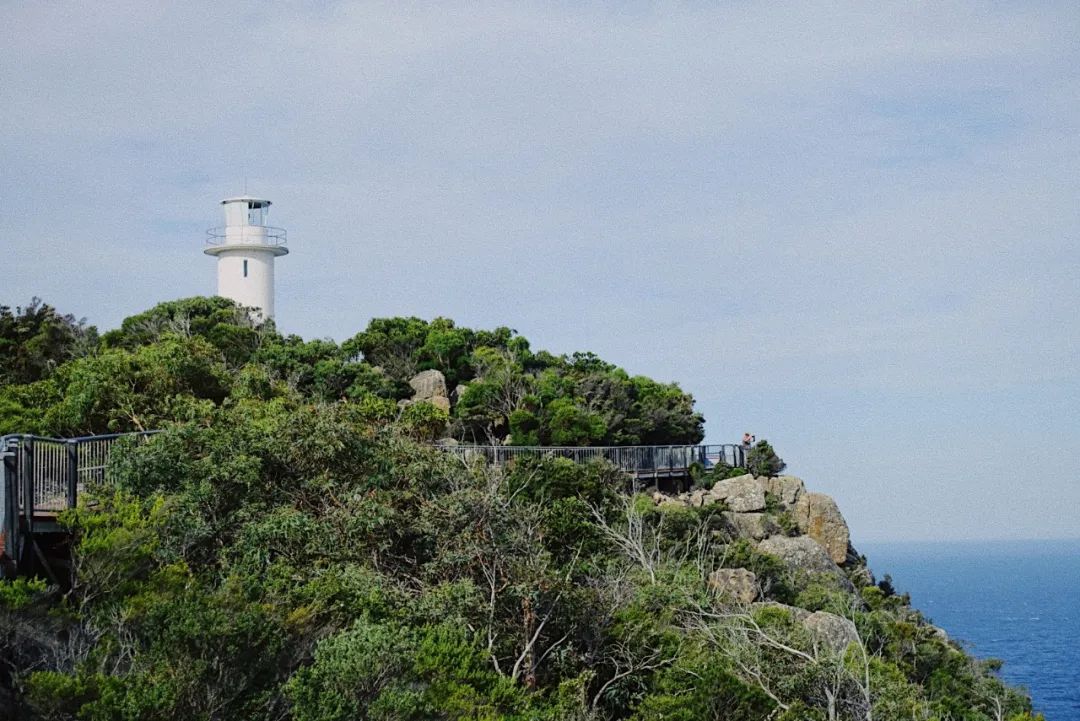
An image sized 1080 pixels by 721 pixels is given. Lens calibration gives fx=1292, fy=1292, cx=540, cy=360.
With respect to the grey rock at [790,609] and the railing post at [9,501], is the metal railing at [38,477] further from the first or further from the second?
the grey rock at [790,609]

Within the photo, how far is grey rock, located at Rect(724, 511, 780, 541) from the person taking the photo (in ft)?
102

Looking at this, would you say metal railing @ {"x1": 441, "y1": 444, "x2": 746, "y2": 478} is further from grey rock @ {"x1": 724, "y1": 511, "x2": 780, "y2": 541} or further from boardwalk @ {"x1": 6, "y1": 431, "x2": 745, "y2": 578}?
boardwalk @ {"x1": 6, "y1": 431, "x2": 745, "y2": 578}

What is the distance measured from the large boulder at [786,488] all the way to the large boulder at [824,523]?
15 centimetres

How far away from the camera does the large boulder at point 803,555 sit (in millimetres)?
29781

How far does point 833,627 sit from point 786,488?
10288 mm

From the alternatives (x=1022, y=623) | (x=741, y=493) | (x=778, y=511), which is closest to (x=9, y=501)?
(x=741, y=493)

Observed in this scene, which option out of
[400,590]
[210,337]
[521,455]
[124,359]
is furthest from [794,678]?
[210,337]

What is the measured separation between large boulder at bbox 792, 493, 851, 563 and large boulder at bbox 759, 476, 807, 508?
153 millimetres

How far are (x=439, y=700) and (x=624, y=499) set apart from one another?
1338 cm

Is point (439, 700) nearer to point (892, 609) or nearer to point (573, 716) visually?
point (573, 716)

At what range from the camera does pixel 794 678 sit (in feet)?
58.4

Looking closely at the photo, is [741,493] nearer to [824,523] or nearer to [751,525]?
[751,525]

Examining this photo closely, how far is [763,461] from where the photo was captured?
35.8 meters

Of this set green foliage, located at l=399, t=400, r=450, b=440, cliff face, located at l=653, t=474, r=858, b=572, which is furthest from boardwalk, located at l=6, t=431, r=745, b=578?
cliff face, located at l=653, t=474, r=858, b=572
